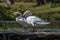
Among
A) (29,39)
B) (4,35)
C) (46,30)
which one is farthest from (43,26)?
(4,35)

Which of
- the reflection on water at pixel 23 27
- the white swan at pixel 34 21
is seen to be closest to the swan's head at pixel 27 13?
the white swan at pixel 34 21

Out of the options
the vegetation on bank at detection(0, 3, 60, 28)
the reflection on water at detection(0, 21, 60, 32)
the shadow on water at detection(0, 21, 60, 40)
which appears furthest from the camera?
the vegetation on bank at detection(0, 3, 60, 28)

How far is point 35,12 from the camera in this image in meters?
5.02

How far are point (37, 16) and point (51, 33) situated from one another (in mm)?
668

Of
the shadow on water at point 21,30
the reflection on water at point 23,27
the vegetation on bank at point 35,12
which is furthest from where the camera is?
the vegetation on bank at point 35,12

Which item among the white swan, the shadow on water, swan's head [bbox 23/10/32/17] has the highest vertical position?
swan's head [bbox 23/10/32/17]

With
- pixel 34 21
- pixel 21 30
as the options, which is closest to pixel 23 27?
pixel 21 30

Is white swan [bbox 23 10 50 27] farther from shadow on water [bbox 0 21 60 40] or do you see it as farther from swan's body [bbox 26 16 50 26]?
shadow on water [bbox 0 21 60 40]

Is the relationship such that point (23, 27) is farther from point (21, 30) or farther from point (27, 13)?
point (27, 13)

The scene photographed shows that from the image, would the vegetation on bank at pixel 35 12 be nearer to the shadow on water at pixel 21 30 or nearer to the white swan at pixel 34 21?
the shadow on water at pixel 21 30

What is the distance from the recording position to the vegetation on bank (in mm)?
4965

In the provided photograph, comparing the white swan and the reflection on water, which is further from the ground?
the white swan

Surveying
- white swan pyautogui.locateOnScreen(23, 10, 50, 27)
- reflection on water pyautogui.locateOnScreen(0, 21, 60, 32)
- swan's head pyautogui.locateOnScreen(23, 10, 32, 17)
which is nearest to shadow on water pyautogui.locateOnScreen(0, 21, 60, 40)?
reflection on water pyautogui.locateOnScreen(0, 21, 60, 32)

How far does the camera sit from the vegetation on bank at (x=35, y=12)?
16.3 ft
